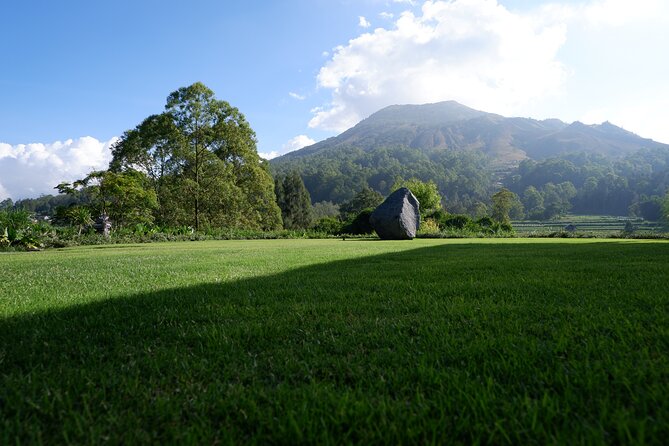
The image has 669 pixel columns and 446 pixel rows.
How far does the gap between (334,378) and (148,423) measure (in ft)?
2.56

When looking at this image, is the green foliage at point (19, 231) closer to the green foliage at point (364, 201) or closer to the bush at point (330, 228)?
the bush at point (330, 228)

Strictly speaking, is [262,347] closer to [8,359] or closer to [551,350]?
[8,359]

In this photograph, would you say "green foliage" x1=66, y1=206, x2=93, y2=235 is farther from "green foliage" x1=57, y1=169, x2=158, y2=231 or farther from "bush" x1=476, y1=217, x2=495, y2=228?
"bush" x1=476, y1=217, x2=495, y2=228

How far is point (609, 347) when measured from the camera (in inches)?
75.0

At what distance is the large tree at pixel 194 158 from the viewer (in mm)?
31453

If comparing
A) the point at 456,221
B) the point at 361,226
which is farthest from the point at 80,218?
the point at 456,221

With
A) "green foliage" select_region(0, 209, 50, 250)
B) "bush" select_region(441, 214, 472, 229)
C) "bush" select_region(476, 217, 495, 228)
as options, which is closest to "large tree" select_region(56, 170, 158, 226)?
"green foliage" select_region(0, 209, 50, 250)

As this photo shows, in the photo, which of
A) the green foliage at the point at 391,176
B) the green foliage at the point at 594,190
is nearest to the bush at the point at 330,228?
the green foliage at the point at 391,176

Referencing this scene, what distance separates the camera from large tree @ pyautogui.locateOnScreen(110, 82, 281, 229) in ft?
103

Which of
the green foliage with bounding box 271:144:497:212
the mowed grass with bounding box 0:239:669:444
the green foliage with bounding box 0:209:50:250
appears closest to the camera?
the mowed grass with bounding box 0:239:669:444

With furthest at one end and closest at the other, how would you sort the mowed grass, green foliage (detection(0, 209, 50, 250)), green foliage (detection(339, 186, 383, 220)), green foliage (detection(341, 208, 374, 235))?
green foliage (detection(339, 186, 383, 220)), green foliage (detection(341, 208, 374, 235)), green foliage (detection(0, 209, 50, 250)), the mowed grass

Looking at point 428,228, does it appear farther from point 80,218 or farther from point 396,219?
point 80,218

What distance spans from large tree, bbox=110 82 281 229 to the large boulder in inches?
643

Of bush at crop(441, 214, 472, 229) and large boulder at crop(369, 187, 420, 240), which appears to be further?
bush at crop(441, 214, 472, 229)
